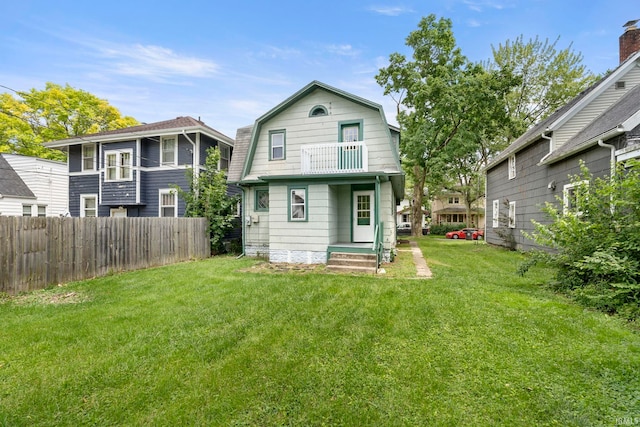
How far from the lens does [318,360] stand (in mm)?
3244

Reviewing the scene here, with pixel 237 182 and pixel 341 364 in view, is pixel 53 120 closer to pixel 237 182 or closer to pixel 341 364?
pixel 237 182

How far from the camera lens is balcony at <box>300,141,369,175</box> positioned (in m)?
9.20

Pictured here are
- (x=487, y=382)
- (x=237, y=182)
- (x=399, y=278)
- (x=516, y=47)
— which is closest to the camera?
(x=487, y=382)

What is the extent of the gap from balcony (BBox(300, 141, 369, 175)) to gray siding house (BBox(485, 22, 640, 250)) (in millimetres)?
4985

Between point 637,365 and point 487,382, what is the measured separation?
1.64 metres

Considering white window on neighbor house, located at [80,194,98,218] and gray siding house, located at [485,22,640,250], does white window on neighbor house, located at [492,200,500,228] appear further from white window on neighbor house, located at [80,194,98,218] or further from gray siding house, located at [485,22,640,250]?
white window on neighbor house, located at [80,194,98,218]

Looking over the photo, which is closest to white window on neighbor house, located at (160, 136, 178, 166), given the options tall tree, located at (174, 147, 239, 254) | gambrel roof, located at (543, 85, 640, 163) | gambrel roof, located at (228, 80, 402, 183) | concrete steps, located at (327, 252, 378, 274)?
tall tree, located at (174, 147, 239, 254)

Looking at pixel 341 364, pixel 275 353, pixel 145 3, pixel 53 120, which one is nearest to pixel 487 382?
pixel 341 364

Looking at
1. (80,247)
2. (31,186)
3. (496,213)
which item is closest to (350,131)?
(80,247)

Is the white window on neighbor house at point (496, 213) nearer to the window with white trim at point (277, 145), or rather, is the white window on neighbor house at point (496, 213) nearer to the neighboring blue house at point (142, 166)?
the window with white trim at point (277, 145)

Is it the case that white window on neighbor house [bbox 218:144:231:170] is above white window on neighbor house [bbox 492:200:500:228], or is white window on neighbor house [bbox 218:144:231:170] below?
above

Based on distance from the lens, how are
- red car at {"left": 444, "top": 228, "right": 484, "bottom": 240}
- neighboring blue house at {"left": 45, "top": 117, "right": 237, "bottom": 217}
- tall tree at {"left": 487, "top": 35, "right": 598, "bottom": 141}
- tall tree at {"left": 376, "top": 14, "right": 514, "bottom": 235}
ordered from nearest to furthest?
neighboring blue house at {"left": 45, "top": 117, "right": 237, "bottom": 217} → tall tree at {"left": 376, "top": 14, "right": 514, "bottom": 235} → tall tree at {"left": 487, "top": 35, "right": 598, "bottom": 141} → red car at {"left": 444, "top": 228, "right": 484, "bottom": 240}

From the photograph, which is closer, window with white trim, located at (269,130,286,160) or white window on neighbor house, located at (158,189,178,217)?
window with white trim, located at (269,130,286,160)

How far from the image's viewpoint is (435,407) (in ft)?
8.12
